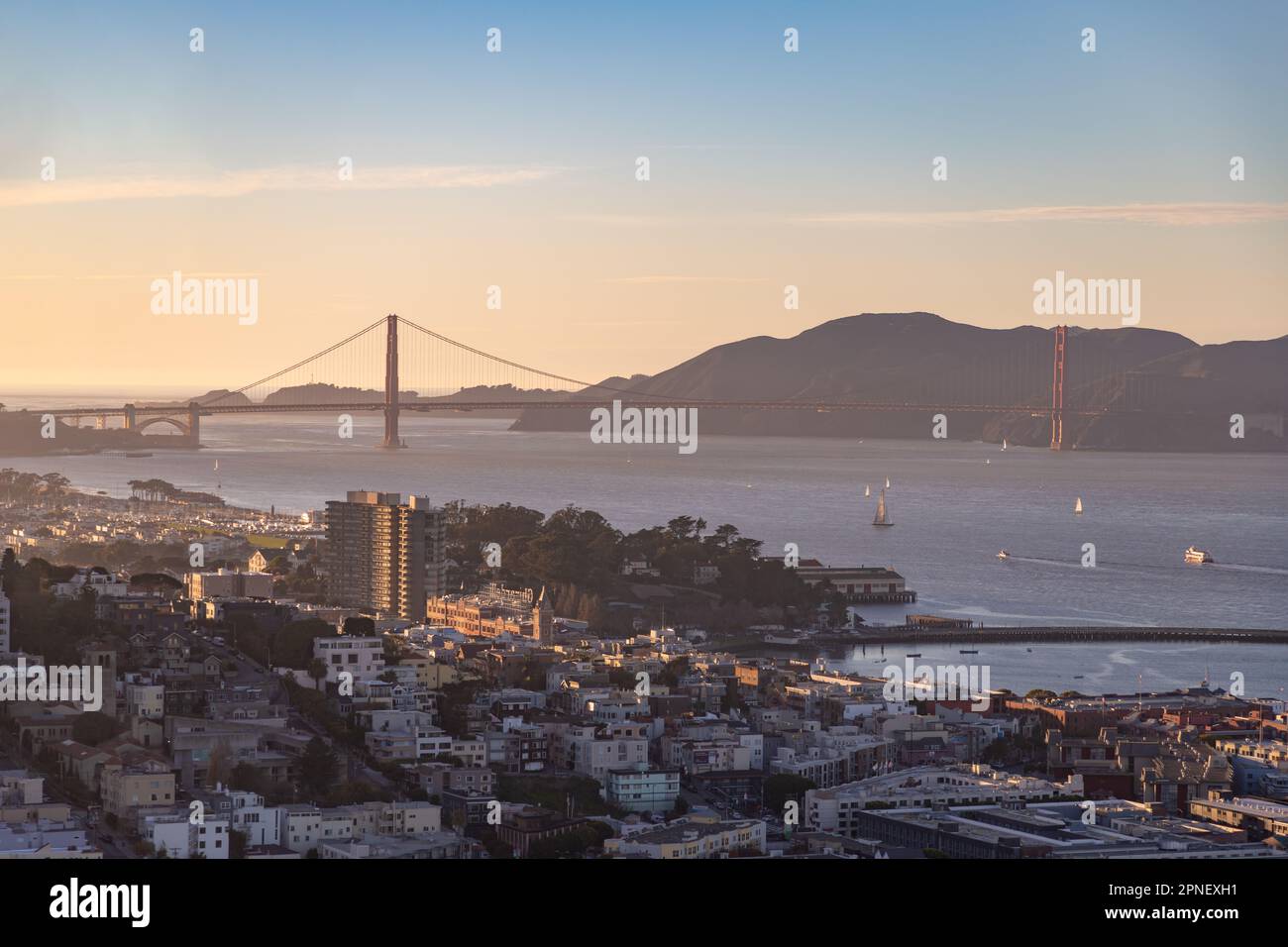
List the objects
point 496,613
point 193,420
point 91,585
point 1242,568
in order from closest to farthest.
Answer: point 91,585 < point 496,613 < point 1242,568 < point 193,420

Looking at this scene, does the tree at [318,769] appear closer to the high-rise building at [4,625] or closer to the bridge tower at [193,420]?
the high-rise building at [4,625]

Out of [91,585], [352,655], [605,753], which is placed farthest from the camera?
[91,585]

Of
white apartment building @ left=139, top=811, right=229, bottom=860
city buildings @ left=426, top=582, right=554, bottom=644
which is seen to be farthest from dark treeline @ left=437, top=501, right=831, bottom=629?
white apartment building @ left=139, top=811, right=229, bottom=860

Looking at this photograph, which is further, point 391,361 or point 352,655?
point 391,361

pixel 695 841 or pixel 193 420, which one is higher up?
pixel 193 420

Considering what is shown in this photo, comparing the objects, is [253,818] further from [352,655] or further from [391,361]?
[391,361]

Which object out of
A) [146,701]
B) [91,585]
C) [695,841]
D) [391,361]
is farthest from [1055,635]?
[391,361]

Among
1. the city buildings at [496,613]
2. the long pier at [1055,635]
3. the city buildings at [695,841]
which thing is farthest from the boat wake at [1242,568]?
the city buildings at [695,841]
